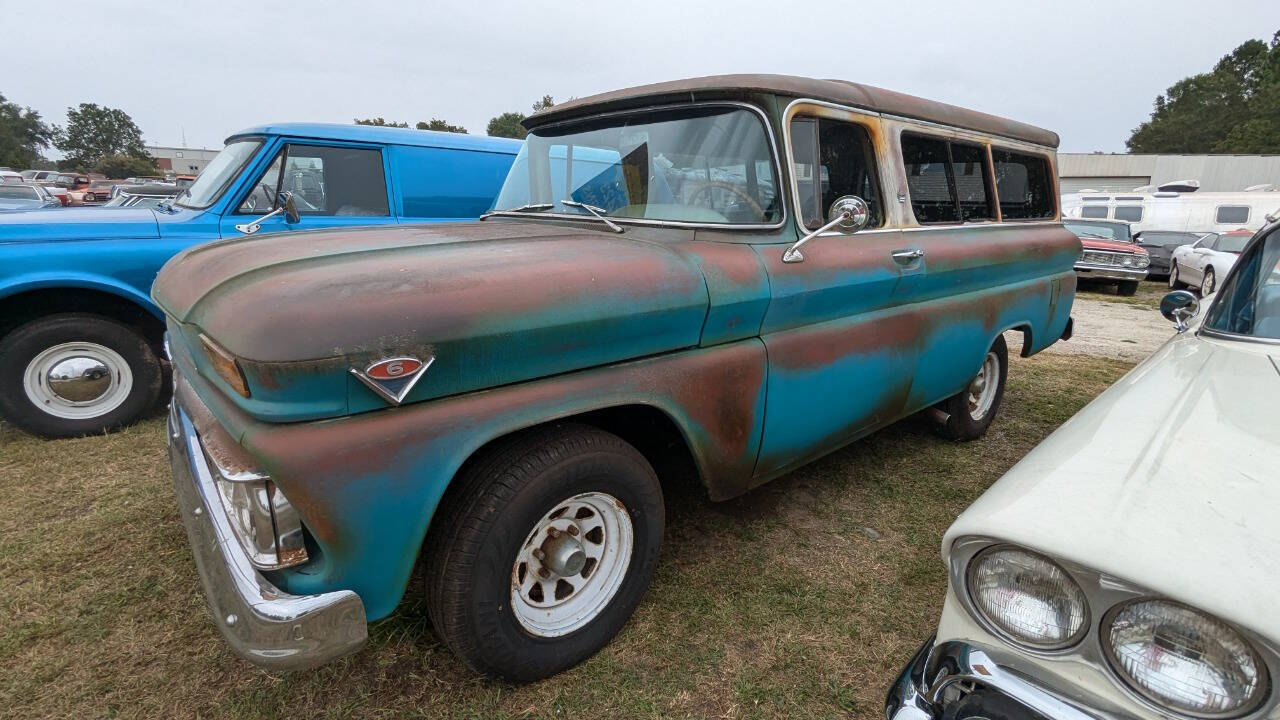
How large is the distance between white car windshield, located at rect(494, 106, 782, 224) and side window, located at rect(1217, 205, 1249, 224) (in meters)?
20.6

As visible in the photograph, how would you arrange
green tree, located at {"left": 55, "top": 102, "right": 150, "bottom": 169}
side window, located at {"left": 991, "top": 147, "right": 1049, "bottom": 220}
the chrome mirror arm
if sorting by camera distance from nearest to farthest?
the chrome mirror arm, side window, located at {"left": 991, "top": 147, "right": 1049, "bottom": 220}, green tree, located at {"left": 55, "top": 102, "right": 150, "bottom": 169}

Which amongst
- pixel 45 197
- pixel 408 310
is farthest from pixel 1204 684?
pixel 45 197

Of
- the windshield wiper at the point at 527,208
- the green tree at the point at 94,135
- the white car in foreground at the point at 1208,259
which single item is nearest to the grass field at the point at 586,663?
the windshield wiper at the point at 527,208

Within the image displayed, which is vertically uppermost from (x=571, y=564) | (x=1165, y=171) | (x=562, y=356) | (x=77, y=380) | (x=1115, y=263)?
(x=1165, y=171)

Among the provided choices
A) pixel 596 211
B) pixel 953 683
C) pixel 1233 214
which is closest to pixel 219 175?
pixel 596 211

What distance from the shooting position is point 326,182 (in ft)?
15.3

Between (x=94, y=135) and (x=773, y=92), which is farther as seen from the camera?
(x=94, y=135)

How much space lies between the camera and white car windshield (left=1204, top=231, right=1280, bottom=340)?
7.14 feet

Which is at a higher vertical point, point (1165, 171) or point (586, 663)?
point (1165, 171)

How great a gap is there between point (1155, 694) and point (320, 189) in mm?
5171

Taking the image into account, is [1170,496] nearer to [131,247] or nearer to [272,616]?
[272,616]

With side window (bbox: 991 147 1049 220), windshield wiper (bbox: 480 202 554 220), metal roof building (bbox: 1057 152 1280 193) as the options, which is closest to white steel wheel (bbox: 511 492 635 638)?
windshield wiper (bbox: 480 202 554 220)

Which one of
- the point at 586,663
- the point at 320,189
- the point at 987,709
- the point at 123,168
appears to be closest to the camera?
the point at 987,709

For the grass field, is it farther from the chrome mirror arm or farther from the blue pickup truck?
the chrome mirror arm
